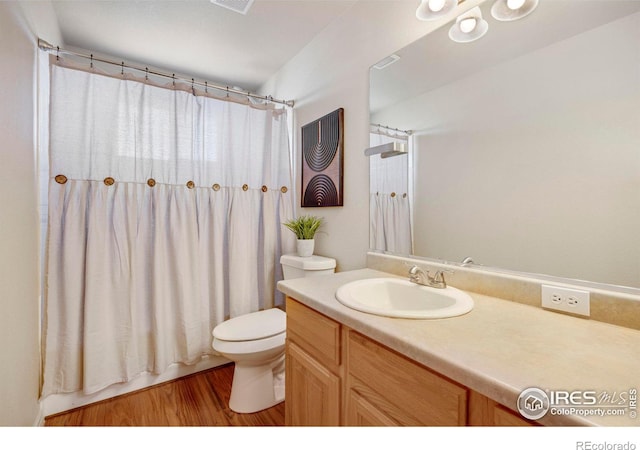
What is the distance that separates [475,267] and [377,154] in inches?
29.9

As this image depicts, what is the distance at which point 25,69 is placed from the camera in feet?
4.14

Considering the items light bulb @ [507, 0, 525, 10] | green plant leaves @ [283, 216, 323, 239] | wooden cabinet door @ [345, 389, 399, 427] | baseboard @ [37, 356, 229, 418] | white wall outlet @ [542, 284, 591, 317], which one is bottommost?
baseboard @ [37, 356, 229, 418]

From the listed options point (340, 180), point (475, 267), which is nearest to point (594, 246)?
point (475, 267)

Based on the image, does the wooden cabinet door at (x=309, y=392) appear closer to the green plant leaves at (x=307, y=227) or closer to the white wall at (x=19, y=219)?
the green plant leaves at (x=307, y=227)

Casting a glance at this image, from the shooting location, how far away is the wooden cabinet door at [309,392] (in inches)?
37.3

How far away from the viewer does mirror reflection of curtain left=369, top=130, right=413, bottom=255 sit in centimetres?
143

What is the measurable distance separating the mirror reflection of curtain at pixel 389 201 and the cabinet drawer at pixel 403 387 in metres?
0.71

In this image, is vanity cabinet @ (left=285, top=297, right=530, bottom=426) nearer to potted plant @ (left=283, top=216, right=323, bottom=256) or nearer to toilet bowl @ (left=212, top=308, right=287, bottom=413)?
toilet bowl @ (left=212, top=308, right=287, bottom=413)

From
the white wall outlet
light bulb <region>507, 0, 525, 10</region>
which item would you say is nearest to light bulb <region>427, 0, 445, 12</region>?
light bulb <region>507, 0, 525, 10</region>

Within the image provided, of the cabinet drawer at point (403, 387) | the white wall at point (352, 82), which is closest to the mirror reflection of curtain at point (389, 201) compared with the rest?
the white wall at point (352, 82)

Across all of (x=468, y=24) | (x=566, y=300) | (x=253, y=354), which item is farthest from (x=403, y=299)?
(x=468, y=24)

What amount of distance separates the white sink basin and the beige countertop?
0.08 ft

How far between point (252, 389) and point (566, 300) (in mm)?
1541

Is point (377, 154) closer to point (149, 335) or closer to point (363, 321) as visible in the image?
point (363, 321)
